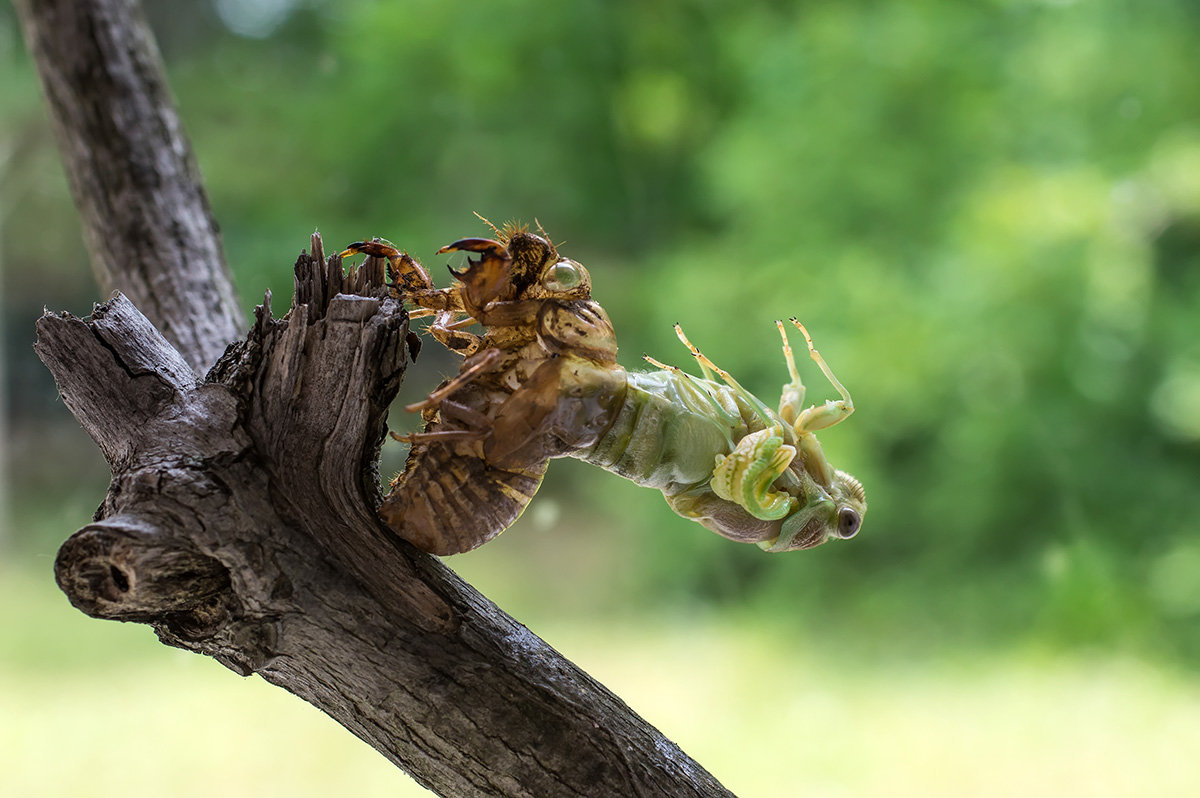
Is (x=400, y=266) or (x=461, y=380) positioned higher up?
(x=400, y=266)

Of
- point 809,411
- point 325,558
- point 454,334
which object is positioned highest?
point 809,411

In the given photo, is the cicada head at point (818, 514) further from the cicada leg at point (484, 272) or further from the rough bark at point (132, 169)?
the rough bark at point (132, 169)

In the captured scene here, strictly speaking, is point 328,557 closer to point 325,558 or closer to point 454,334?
point 325,558

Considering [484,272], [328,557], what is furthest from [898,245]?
[328,557]

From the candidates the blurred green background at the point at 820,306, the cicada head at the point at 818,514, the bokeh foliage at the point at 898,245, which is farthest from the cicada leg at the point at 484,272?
the bokeh foliage at the point at 898,245

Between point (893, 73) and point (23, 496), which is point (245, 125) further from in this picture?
point (893, 73)

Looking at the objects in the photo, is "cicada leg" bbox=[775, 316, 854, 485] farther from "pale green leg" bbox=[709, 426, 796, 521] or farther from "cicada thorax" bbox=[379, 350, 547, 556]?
"cicada thorax" bbox=[379, 350, 547, 556]

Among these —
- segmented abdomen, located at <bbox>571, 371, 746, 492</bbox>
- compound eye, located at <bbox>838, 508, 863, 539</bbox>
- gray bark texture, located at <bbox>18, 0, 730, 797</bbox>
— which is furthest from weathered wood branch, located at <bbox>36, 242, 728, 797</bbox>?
compound eye, located at <bbox>838, 508, 863, 539</bbox>
